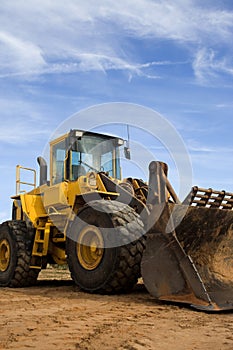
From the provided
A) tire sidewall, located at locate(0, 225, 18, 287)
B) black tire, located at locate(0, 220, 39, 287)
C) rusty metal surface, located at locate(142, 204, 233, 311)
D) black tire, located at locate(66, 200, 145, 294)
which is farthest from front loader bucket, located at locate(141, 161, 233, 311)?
tire sidewall, located at locate(0, 225, 18, 287)

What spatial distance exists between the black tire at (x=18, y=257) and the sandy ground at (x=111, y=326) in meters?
3.06

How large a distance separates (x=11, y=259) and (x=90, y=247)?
3015 millimetres

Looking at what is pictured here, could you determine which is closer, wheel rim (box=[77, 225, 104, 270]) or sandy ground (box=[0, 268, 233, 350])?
sandy ground (box=[0, 268, 233, 350])

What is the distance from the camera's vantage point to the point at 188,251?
6.53 meters

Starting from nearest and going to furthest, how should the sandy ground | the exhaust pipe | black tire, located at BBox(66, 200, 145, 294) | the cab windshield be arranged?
the sandy ground, black tire, located at BBox(66, 200, 145, 294), the cab windshield, the exhaust pipe

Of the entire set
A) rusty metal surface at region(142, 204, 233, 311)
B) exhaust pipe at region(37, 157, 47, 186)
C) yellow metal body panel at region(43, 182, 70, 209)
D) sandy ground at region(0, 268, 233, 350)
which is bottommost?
sandy ground at region(0, 268, 233, 350)

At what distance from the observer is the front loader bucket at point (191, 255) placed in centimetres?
588

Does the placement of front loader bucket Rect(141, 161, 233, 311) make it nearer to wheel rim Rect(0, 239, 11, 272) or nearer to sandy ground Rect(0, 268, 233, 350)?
sandy ground Rect(0, 268, 233, 350)

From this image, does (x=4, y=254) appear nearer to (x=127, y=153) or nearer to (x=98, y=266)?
(x=127, y=153)

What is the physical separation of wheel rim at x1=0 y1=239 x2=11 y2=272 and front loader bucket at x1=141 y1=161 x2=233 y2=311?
480cm

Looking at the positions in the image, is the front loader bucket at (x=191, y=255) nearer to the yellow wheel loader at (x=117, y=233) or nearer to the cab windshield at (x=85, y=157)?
the yellow wheel loader at (x=117, y=233)

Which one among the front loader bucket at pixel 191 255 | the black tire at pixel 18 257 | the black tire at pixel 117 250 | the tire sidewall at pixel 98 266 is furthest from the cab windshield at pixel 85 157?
the front loader bucket at pixel 191 255

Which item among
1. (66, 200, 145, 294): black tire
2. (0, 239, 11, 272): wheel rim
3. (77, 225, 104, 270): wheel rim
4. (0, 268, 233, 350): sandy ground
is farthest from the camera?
(0, 239, 11, 272): wheel rim

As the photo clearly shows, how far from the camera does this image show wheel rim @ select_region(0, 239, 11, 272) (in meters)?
10.2
